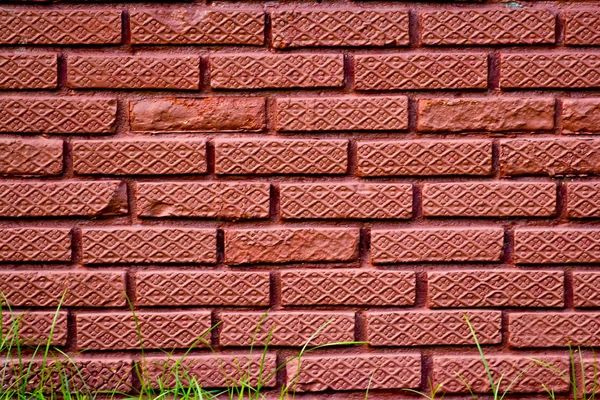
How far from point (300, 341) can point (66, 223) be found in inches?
33.7

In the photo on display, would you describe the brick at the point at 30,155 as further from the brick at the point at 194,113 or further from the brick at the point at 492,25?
the brick at the point at 492,25

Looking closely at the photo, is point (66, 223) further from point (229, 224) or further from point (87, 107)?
point (229, 224)

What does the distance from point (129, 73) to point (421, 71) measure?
946 mm

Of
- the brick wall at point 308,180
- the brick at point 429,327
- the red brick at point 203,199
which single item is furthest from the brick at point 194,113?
the brick at point 429,327

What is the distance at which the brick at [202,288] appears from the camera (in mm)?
1653

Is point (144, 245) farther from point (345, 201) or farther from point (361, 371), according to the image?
point (361, 371)

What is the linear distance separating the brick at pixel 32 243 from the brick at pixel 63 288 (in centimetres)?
5

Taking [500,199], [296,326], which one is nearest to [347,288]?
[296,326]

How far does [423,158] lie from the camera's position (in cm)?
165

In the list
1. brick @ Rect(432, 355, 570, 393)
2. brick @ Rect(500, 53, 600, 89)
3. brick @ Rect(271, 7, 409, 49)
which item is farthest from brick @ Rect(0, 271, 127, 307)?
brick @ Rect(500, 53, 600, 89)

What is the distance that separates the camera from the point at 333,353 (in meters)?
1.67

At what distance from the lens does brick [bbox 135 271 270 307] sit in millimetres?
1653

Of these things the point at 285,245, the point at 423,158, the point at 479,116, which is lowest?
the point at 285,245

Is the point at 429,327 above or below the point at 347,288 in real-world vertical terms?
below
